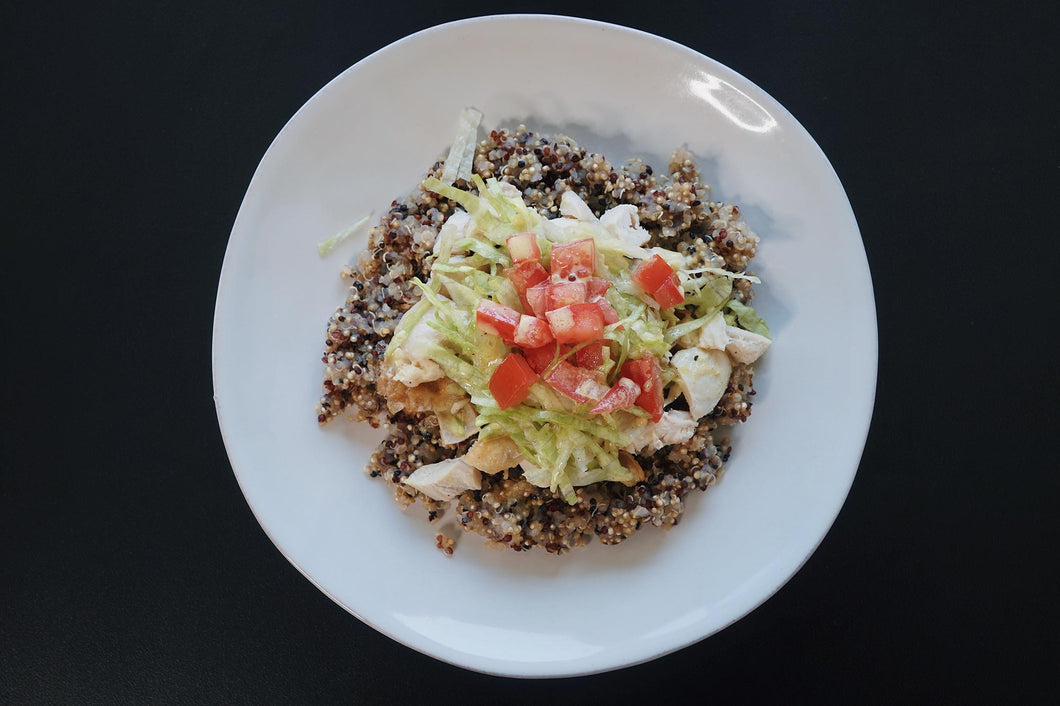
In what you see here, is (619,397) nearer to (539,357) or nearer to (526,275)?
(539,357)

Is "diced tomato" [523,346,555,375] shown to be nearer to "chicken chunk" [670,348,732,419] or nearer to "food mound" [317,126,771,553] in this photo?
"food mound" [317,126,771,553]

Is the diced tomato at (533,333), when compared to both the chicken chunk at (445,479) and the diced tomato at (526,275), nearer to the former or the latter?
the diced tomato at (526,275)

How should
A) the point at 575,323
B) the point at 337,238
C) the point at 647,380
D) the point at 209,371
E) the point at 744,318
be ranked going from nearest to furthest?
the point at 575,323 → the point at 647,380 → the point at 744,318 → the point at 337,238 → the point at 209,371

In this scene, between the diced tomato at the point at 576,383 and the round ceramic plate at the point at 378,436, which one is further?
the round ceramic plate at the point at 378,436

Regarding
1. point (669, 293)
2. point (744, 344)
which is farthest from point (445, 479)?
point (744, 344)

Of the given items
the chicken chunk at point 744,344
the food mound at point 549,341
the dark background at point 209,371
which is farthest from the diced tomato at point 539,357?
the dark background at point 209,371

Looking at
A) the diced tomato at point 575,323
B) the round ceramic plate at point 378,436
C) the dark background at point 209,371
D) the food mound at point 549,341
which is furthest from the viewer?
the dark background at point 209,371
